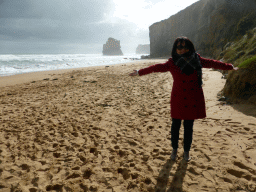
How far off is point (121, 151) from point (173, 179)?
1128 mm

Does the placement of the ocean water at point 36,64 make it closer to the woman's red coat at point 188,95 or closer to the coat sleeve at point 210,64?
the woman's red coat at point 188,95

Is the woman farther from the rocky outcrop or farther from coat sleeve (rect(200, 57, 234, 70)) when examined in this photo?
the rocky outcrop

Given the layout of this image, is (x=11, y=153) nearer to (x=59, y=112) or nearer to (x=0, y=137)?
(x=0, y=137)

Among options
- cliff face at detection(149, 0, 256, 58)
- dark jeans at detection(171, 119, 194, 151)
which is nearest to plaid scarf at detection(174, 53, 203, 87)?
dark jeans at detection(171, 119, 194, 151)

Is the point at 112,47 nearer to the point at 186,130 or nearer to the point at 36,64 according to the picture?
the point at 36,64

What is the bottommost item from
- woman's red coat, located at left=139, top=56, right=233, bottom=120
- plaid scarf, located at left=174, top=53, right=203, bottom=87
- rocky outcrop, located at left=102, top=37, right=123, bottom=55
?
woman's red coat, located at left=139, top=56, right=233, bottom=120

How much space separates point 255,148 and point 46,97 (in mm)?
7338

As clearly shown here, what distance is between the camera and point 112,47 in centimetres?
16450

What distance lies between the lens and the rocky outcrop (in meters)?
164

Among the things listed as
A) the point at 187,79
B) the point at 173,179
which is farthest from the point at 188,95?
the point at 173,179

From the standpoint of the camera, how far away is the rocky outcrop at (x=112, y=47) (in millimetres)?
164500

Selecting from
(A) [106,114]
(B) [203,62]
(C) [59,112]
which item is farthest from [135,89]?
(B) [203,62]

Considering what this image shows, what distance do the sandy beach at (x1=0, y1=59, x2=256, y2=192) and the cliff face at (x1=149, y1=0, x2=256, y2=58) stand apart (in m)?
14.9

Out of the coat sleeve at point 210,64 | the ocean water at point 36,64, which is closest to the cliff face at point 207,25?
the coat sleeve at point 210,64
